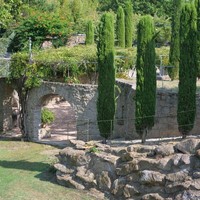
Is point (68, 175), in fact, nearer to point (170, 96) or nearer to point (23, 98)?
point (170, 96)

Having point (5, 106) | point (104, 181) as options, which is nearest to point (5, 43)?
point (5, 106)

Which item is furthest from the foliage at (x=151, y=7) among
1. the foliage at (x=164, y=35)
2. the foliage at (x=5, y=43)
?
the foliage at (x=5, y=43)

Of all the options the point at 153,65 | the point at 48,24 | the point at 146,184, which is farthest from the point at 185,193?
the point at 48,24

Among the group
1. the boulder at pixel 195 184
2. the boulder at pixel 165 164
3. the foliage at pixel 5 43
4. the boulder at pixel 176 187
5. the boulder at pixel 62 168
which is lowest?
the boulder at pixel 62 168

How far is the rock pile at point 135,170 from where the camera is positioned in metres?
9.68

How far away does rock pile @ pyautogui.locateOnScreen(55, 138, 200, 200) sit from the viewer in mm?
9680

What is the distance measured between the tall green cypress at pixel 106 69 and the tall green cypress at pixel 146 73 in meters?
1.62

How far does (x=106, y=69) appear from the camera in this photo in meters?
19.0

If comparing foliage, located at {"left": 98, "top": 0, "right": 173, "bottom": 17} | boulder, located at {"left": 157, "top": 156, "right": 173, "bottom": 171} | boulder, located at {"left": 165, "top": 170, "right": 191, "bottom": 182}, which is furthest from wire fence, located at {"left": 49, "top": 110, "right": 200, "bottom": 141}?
foliage, located at {"left": 98, "top": 0, "right": 173, "bottom": 17}

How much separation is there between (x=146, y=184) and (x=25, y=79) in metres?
14.3

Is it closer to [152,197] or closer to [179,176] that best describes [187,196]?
[179,176]

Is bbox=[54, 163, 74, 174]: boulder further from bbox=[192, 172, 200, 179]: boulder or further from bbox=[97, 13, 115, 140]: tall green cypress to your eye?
bbox=[97, 13, 115, 140]: tall green cypress

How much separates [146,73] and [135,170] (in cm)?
766

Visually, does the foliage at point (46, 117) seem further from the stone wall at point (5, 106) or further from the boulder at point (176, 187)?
the boulder at point (176, 187)
